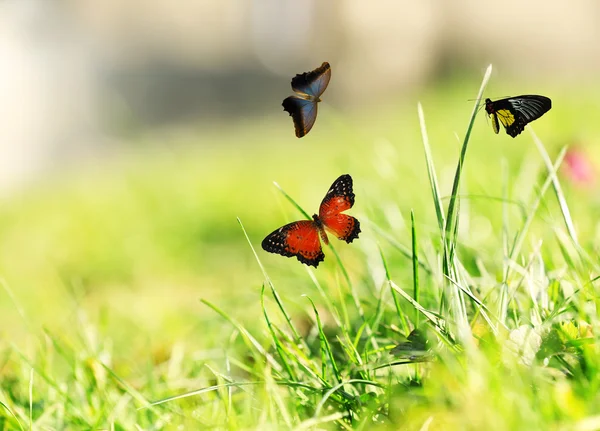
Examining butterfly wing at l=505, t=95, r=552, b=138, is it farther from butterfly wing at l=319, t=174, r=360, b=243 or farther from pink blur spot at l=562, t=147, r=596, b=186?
pink blur spot at l=562, t=147, r=596, b=186

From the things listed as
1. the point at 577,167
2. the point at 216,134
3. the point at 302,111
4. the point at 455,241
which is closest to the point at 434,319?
the point at 455,241

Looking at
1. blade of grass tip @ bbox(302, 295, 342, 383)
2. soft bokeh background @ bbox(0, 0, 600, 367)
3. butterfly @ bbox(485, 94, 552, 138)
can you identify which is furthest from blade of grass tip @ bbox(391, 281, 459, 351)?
soft bokeh background @ bbox(0, 0, 600, 367)

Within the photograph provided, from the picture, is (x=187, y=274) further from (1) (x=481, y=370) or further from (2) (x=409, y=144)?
(1) (x=481, y=370)

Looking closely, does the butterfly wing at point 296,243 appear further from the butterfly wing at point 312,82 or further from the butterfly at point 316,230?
the butterfly wing at point 312,82

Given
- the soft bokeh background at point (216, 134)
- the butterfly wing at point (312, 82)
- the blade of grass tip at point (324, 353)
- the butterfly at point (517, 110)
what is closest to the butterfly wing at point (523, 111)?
the butterfly at point (517, 110)

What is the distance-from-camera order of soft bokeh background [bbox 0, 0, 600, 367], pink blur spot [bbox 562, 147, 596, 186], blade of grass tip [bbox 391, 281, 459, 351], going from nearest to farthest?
blade of grass tip [bbox 391, 281, 459, 351] < pink blur spot [bbox 562, 147, 596, 186] < soft bokeh background [bbox 0, 0, 600, 367]
